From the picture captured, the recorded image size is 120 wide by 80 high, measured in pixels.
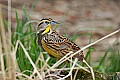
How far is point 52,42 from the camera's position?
5383 millimetres

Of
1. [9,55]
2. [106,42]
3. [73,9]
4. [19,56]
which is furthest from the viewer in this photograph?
[73,9]

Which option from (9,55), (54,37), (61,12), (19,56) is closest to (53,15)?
(61,12)

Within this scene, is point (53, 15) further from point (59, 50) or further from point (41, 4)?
point (59, 50)

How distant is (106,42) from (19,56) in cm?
401

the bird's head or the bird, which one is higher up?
the bird's head

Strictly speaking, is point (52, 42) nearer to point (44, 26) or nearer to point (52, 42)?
point (52, 42)

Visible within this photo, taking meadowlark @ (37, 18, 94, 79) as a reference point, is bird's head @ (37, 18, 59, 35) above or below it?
above

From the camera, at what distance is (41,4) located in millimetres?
12359

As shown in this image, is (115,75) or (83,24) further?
(83,24)

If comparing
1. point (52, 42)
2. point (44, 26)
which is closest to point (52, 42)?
point (52, 42)

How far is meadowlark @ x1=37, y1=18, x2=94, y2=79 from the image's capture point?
536 cm

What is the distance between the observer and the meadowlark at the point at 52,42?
211 inches

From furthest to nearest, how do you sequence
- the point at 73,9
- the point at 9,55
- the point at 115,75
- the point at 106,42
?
1. the point at 73,9
2. the point at 106,42
3. the point at 115,75
4. the point at 9,55

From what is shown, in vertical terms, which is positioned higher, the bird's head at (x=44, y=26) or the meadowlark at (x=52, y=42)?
the bird's head at (x=44, y=26)
